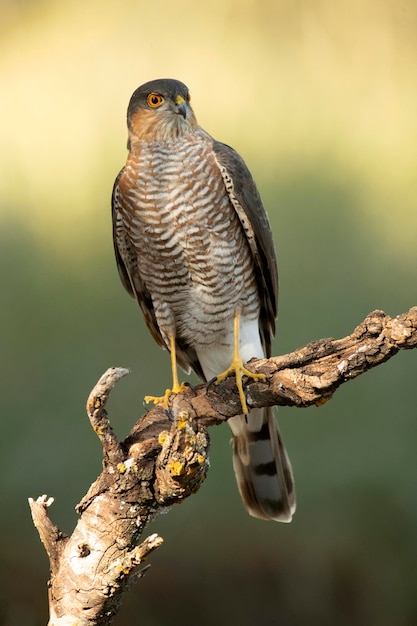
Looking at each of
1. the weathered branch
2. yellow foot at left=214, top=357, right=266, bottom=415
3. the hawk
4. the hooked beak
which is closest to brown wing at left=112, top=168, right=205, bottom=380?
the hawk

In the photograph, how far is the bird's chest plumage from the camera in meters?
2.23

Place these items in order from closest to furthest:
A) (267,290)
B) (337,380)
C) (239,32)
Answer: (337,380)
(267,290)
(239,32)

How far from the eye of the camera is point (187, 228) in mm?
2242

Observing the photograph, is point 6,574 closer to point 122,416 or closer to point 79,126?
point 122,416

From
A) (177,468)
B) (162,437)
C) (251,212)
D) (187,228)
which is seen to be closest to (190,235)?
(187,228)

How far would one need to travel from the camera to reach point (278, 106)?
10.6 feet

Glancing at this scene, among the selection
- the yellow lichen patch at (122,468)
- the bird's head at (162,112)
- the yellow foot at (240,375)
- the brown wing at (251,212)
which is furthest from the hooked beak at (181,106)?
the yellow lichen patch at (122,468)

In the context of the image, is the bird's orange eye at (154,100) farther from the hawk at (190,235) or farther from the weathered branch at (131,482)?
the weathered branch at (131,482)

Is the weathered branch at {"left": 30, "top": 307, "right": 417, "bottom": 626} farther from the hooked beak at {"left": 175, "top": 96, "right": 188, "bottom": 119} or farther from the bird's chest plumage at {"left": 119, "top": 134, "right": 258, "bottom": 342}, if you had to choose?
the hooked beak at {"left": 175, "top": 96, "right": 188, "bottom": 119}

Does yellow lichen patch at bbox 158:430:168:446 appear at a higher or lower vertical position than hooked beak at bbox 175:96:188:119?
lower

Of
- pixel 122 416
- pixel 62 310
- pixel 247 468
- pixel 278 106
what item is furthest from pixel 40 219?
pixel 247 468

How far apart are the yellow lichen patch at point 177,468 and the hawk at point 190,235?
1.17ft

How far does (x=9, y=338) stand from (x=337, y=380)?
197 centimetres

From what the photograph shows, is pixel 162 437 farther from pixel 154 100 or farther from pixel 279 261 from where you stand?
pixel 279 261
